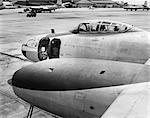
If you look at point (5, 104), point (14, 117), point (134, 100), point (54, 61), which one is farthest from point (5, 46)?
point (134, 100)

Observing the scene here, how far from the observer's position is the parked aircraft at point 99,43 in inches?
420

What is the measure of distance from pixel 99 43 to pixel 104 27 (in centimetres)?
126

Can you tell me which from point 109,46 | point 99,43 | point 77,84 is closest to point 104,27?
point 99,43

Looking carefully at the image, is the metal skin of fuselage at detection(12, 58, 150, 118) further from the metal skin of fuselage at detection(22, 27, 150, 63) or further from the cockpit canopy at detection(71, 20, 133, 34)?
the cockpit canopy at detection(71, 20, 133, 34)

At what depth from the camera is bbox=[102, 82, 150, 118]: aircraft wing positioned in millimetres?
4531

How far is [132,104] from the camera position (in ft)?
16.7

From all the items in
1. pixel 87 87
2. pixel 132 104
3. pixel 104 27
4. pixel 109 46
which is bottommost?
pixel 87 87

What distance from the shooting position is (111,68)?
699cm

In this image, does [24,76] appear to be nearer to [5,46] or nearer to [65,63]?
[65,63]

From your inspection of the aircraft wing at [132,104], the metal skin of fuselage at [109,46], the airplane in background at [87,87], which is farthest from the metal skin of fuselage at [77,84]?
the metal skin of fuselage at [109,46]

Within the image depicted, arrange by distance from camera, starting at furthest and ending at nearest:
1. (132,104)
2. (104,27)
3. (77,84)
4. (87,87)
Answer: (104,27), (77,84), (87,87), (132,104)

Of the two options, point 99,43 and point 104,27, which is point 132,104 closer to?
point 99,43

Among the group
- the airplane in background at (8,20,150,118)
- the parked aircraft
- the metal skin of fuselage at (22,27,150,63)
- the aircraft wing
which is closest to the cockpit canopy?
the parked aircraft

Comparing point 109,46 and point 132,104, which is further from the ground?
point 109,46
